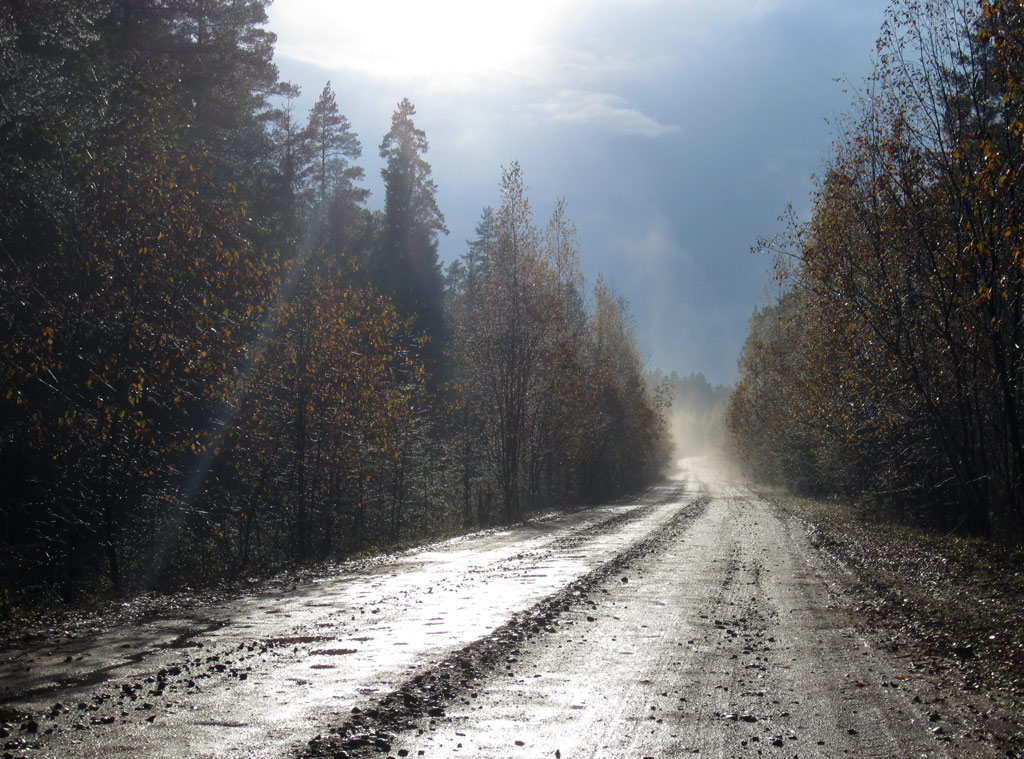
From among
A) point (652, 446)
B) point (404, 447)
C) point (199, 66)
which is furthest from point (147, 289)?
point (652, 446)

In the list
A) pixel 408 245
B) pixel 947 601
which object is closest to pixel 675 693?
pixel 947 601

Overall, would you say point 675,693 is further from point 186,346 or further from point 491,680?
point 186,346

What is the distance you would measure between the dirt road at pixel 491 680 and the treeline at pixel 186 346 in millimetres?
4138

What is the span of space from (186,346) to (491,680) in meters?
7.77

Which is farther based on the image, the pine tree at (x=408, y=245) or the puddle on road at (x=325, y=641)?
the pine tree at (x=408, y=245)

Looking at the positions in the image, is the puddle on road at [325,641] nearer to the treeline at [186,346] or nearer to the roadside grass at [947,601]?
the treeline at [186,346]

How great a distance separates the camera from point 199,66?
24406 mm

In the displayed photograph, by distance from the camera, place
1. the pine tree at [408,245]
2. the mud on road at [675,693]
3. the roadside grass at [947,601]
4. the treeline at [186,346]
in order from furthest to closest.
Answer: the pine tree at [408,245] < the treeline at [186,346] < the roadside grass at [947,601] < the mud on road at [675,693]

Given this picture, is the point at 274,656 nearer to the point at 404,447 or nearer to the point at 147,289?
the point at 147,289

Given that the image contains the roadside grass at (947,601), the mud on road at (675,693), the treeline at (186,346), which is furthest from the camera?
the treeline at (186,346)

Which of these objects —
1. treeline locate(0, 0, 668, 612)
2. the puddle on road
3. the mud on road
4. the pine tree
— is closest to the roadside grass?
the mud on road

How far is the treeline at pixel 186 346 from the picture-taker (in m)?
11.7

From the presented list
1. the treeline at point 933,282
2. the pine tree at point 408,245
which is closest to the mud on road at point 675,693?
the treeline at point 933,282

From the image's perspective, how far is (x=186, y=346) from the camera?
11820 mm
